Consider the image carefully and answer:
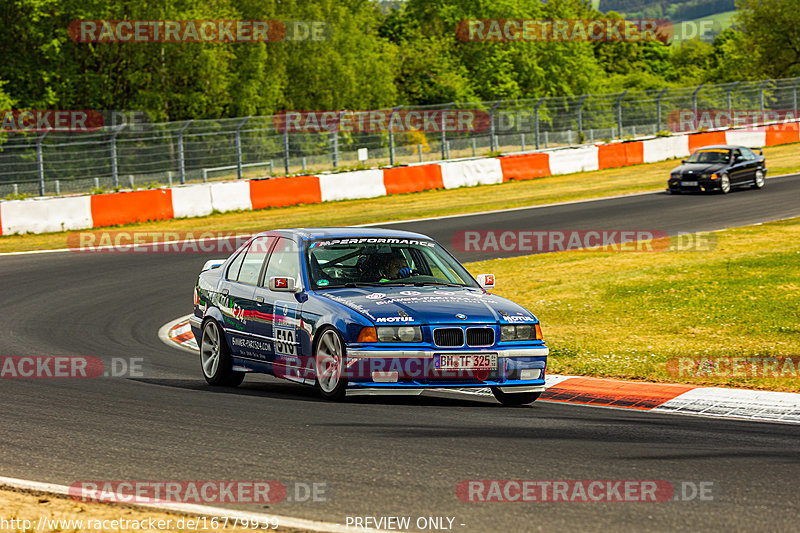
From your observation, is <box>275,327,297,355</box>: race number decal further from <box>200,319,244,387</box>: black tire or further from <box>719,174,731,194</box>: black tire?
<box>719,174,731,194</box>: black tire

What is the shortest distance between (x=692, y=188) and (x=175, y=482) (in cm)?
2549

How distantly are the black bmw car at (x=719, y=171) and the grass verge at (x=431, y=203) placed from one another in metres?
2.03

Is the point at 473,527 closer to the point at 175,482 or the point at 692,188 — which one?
the point at 175,482

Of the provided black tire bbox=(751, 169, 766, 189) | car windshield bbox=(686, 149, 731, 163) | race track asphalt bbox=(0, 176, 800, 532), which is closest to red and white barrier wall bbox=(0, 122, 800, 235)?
car windshield bbox=(686, 149, 731, 163)

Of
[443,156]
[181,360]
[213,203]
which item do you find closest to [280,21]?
[443,156]

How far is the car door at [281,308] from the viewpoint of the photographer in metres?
8.81

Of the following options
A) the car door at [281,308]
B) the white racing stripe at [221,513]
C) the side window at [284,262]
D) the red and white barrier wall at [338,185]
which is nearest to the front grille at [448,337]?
the car door at [281,308]

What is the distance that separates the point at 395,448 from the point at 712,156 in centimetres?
2552

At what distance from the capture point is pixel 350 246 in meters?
9.35

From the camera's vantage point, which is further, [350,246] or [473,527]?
[350,246]

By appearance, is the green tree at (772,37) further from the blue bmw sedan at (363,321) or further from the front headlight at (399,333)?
the front headlight at (399,333)

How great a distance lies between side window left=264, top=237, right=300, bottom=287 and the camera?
9.23m

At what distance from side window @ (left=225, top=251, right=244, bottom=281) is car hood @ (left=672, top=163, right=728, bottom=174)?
21.5 m

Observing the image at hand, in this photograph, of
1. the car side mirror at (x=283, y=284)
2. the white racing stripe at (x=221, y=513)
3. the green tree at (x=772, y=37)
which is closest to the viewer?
the white racing stripe at (x=221, y=513)
